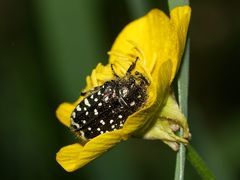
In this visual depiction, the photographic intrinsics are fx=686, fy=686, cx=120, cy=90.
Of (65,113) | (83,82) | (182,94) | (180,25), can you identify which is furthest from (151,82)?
(83,82)

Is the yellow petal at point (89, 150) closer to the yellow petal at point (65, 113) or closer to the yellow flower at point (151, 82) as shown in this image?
the yellow flower at point (151, 82)

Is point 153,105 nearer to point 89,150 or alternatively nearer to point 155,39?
point 89,150

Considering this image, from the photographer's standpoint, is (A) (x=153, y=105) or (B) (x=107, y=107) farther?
(B) (x=107, y=107)

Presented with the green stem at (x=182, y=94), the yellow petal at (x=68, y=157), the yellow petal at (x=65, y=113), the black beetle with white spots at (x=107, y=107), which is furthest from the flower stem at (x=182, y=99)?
the yellow petal at (x=65, y=113)

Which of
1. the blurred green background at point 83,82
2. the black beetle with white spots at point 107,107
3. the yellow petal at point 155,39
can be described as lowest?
the blurred green background at point 83,82
